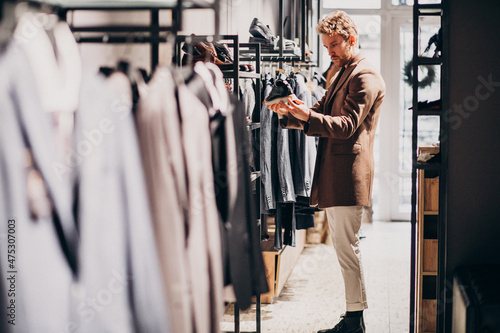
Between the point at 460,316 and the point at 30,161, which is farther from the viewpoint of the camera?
the point at 460,316

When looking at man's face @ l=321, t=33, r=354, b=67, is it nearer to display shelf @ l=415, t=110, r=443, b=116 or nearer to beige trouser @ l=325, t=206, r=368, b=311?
display shelf @ l=415, t=110, r=443, b=116

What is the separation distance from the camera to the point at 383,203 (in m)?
6.77

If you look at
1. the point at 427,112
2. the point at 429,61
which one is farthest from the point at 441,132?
the point at 429,61

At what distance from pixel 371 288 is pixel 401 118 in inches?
125

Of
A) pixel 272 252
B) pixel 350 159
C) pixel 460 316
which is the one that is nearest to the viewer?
pixel 460 316

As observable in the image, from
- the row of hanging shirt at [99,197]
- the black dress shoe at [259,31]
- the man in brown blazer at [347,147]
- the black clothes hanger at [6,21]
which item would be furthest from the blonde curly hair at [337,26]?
the black clothes hanger at [6,21]

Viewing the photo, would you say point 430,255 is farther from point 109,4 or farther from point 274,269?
point 109,4

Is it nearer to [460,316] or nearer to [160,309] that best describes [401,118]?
[460,316]

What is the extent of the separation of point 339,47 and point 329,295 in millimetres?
1707

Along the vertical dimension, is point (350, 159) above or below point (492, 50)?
below

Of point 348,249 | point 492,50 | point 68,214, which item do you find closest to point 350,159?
point 348,249

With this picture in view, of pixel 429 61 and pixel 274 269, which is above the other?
pixel 429 61

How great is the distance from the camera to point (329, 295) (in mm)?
3771

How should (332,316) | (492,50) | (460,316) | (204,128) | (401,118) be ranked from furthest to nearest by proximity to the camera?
(401,118)
(332,316)
(492,50)
(460,316)
(204,128)
